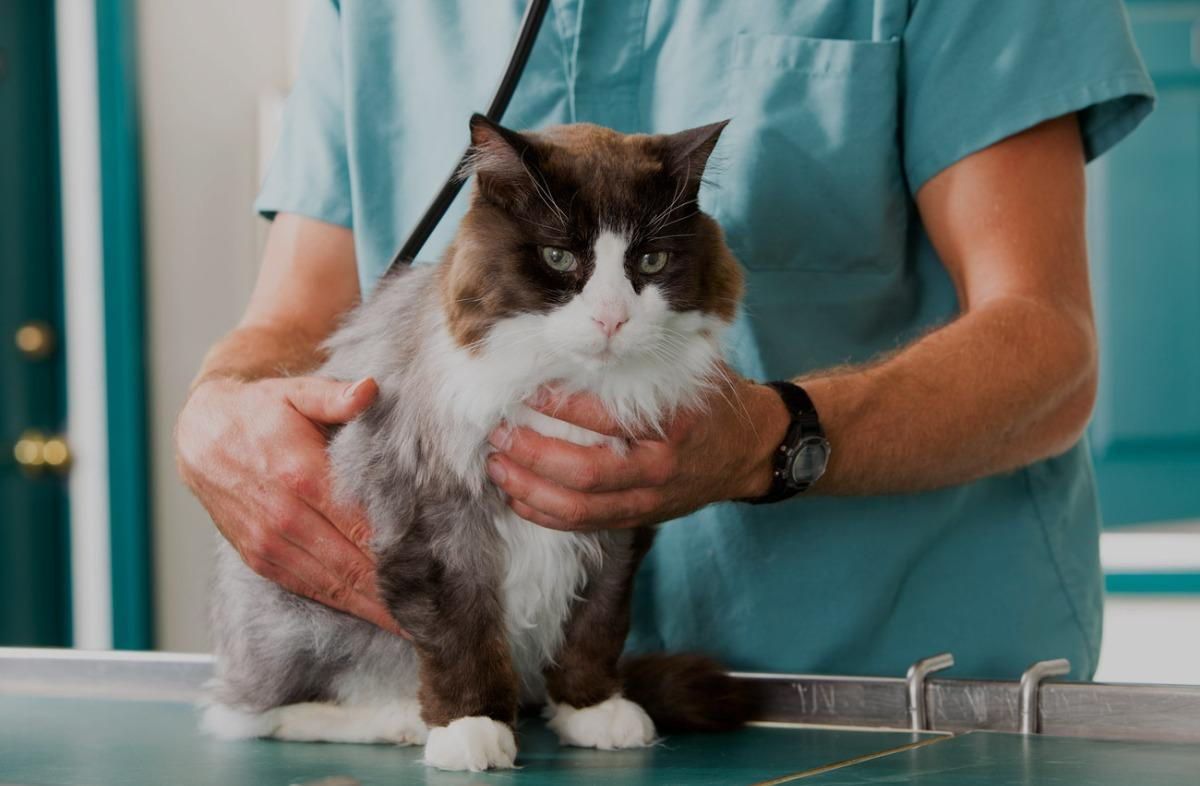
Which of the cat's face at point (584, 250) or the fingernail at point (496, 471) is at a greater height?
the cat's face at point (584, 250)

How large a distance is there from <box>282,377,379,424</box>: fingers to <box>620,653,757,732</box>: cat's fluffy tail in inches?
15.3

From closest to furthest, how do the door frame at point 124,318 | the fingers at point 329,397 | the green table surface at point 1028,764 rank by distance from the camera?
the green table surface at point 1028,764, the fingers at point 329,397, the door frame at point 124,318

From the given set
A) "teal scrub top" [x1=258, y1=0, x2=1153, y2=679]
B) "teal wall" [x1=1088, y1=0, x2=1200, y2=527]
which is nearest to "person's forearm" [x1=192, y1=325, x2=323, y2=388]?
"teal scrub top" [x1=258, y1=0, x2=1153, y2=679]

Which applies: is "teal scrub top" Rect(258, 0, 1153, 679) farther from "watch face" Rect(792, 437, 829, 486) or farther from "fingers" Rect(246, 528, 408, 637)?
"fingers" Rect(246, 528, 408, 637)

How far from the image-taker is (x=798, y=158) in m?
1.56

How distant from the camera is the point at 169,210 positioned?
3.65 metres

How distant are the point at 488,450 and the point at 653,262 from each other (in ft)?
0.72

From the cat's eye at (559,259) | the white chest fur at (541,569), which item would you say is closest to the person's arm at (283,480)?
the white chest fur at (541,569)

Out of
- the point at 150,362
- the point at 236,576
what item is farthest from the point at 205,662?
the point at 150,362

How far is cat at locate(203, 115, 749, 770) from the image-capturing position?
45.3 inches

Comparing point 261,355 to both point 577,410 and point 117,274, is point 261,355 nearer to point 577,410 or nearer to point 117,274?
point 577,410

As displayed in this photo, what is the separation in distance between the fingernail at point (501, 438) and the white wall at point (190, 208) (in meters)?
2.64

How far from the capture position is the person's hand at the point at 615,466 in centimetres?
116

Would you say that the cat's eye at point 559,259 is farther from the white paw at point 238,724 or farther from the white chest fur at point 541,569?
the white paw at point 238,724
